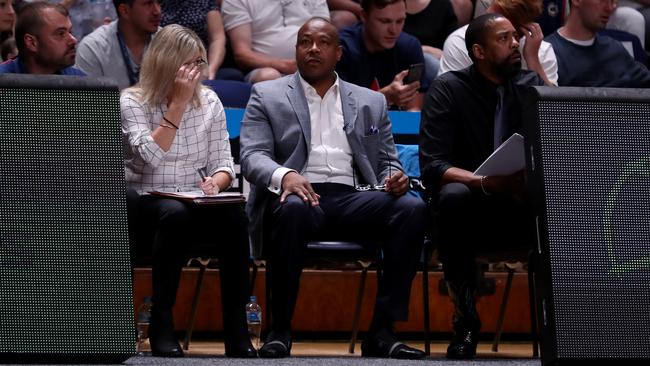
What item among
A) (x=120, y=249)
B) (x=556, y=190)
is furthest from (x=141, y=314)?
(x=556, y=190)

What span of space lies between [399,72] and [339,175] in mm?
1301

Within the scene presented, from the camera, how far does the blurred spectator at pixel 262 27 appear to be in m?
5.76

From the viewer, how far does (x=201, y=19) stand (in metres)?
5.78

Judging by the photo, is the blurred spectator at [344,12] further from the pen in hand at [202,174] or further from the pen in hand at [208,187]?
the pen in hand at [208,187]

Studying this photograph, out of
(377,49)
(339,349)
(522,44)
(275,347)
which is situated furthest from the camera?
(377,49)

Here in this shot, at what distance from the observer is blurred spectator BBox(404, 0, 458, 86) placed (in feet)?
20.3

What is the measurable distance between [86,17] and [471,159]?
7.96ft

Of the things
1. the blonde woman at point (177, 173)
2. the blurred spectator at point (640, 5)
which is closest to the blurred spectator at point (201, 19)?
the blonde woman at point (177, 173)

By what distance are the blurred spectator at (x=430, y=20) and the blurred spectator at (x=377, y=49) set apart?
28.6 inches

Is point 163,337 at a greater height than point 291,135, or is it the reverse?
point 291,135

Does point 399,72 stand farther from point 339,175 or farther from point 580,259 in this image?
point 580,259

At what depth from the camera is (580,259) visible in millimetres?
2711

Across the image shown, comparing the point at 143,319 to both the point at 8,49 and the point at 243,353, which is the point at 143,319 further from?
the point at 8,49

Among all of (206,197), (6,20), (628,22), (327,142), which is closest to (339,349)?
(327,142)
